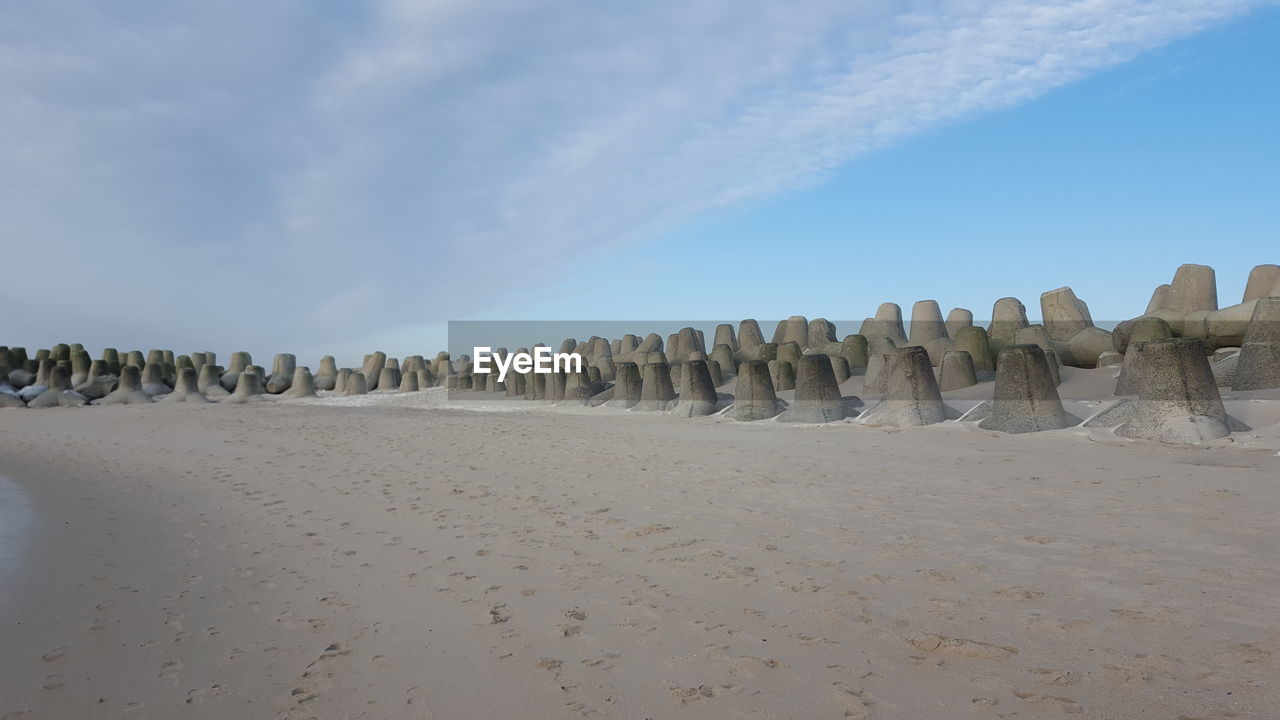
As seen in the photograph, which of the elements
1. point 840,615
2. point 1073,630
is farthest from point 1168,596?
point 840,615

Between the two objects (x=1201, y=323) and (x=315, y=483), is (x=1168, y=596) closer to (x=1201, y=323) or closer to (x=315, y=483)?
(x=315, y=483)

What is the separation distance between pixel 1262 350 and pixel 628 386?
35.3 feet

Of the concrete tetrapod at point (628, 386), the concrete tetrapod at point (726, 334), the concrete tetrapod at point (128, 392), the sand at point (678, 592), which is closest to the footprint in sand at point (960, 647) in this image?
the sand at point (678, 592)

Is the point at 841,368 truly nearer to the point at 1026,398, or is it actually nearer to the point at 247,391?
the point at 1026,398

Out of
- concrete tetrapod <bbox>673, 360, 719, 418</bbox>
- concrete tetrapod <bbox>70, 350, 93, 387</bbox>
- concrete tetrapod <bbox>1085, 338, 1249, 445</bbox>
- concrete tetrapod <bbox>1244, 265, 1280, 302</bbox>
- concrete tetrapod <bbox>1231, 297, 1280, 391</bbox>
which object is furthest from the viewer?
concrete tetrapod <bbox>70, 350, 93, 387</bbox>

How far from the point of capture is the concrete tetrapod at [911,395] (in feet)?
33.6

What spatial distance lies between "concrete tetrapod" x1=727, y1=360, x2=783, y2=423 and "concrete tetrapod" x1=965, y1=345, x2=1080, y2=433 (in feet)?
12.6

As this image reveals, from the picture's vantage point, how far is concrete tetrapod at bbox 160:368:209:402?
27.8 metres

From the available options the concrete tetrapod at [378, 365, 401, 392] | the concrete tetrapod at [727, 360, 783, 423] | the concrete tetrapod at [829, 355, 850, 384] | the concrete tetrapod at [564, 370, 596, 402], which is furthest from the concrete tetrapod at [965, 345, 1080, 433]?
the concrete tetrapod at [378, 365, 401, 392]

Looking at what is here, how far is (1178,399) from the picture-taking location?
7.68 metres

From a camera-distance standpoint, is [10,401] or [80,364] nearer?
[10,401]

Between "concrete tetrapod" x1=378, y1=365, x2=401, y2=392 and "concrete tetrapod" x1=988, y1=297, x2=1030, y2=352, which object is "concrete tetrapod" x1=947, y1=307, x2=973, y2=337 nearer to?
"concrete tetrapod" x1=988, y1=297, x2=1030, y2=352

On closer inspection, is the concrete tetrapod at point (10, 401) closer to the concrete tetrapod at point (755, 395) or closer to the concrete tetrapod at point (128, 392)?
the concrete tetrapod at point (128, 392)

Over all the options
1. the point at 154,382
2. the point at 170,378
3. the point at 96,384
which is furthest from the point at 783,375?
the point at 170,378
